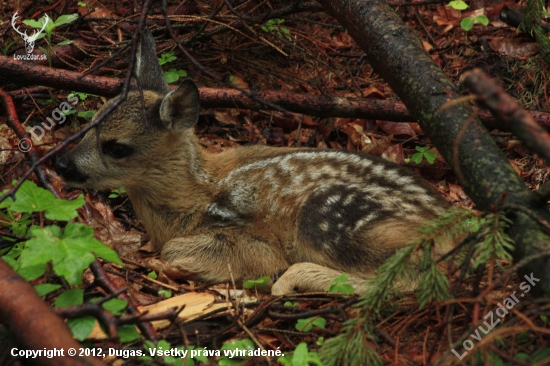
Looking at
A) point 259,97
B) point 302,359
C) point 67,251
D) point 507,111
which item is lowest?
point 302,359

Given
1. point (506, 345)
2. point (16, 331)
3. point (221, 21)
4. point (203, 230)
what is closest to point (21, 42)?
point (221, 21)

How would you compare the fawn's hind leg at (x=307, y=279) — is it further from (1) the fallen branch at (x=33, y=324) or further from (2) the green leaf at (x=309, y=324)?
(1) the fallen branch at (x=33, y=324)

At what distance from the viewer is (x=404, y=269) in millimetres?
2951

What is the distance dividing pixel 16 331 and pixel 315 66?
4823 mm

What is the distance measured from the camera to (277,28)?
22.1 feet

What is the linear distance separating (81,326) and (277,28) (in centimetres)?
460

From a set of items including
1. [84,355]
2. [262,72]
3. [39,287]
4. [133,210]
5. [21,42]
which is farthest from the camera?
[262,72]

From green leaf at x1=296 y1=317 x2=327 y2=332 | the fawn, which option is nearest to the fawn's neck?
the fawn

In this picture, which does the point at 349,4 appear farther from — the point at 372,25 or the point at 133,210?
the point at 133,210

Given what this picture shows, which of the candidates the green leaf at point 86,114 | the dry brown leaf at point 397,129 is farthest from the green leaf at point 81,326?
the dry brown leaf at point 397,129

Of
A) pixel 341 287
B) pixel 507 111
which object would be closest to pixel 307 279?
pixel 341 287

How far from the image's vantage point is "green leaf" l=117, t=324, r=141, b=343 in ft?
9.50

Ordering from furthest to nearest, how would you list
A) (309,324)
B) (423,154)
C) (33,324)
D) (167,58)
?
(167,58) < (423,154) < (309,324) < (33,324)

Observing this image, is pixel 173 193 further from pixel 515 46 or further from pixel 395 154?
pixel 515 46
